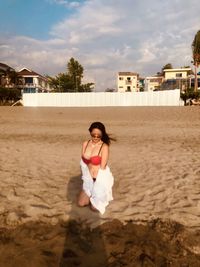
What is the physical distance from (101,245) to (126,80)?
8280cm

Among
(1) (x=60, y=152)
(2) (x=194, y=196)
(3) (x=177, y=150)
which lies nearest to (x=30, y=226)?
(2) (x=194, y=196)

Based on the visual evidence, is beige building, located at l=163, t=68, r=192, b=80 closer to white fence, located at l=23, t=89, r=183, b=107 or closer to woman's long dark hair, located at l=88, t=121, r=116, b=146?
white fence, located at l=23, t=89, r=183, b=107

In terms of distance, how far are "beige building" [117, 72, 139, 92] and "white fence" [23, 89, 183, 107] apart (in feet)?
161

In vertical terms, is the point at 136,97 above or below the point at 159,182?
above

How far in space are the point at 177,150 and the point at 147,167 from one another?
7.43 feet

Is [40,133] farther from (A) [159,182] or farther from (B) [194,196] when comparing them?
(B) [194,196]

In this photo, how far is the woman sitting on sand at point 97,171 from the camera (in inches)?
164

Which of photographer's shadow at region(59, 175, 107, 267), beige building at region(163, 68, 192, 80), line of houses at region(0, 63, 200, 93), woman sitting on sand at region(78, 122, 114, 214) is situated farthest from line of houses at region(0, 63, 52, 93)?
photographer's shadow at region(59, 175, 107, 267)

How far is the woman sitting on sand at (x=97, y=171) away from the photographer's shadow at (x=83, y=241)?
0.54 ft

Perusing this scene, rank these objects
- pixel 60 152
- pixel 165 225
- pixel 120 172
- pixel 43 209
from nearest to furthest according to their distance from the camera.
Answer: pixel 165 225 < pixel 43 209 < pixel 120 172 < pixel 60 152

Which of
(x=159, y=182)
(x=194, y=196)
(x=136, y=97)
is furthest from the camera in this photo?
(x=136, y=97)

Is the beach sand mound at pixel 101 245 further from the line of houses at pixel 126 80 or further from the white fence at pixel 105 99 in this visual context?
the line of houses at pixel 126 80

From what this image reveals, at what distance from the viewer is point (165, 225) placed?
147 inches

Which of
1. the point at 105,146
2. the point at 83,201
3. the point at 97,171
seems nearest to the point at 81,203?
the point at 83,201
